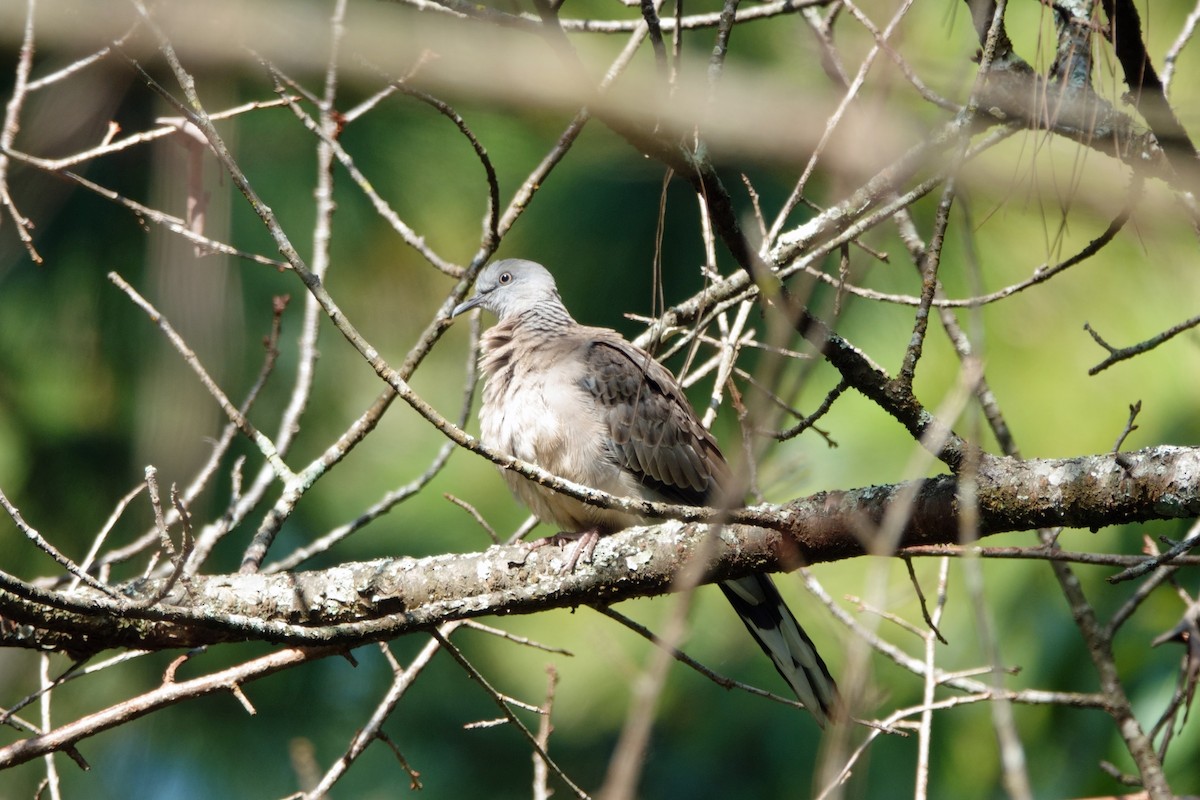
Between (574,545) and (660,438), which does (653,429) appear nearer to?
(660,438)

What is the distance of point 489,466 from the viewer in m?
5.28

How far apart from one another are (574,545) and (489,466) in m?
2.41

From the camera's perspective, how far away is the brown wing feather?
12.1ft

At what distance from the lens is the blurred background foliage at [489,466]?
421cm

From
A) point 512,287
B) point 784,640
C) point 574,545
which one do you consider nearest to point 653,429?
point 784,640

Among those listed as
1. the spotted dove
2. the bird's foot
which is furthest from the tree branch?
the spotted dove

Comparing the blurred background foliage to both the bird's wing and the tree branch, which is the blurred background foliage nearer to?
the bird's wing

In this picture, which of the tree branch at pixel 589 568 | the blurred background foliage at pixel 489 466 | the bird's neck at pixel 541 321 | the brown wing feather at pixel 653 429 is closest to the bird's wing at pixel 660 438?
the brown wing feather at pixel 653 429

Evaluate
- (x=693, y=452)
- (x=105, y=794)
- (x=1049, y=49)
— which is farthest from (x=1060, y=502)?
(x=105, y=794)

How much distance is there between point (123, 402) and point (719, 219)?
3.66m

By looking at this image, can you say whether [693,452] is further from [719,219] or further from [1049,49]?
[719,219]

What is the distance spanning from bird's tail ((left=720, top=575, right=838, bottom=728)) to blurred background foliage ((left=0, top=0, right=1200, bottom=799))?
0.46 m

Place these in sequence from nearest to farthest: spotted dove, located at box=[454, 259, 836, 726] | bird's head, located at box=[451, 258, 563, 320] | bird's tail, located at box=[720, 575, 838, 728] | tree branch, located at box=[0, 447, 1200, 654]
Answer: tree branch, located at box=[0, 447, 1200, 654] → bird's tail, located at box=[720, 575, 838, 728] → spotted dove, located at box=[454, 259, 836, 726] → bird's head, located at box=[451, 258, 563, 320]

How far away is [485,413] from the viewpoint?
3764mm
